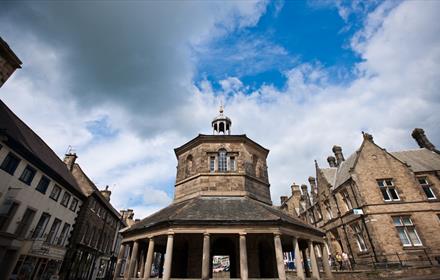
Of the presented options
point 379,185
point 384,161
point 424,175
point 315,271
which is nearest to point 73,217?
point 315,271

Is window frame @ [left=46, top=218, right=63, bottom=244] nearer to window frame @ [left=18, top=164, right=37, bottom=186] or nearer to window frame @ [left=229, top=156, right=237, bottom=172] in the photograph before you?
window frame @ [left=18, top=164, right=37, bottom=186]

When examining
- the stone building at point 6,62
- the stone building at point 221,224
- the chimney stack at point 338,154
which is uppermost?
the chimney stack at point 338,154

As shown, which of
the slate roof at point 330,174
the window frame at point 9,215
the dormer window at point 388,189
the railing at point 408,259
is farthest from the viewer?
the slate roof at point 330,174

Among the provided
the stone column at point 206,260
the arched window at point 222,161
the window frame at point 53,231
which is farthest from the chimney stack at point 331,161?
the window frame at point 53,231

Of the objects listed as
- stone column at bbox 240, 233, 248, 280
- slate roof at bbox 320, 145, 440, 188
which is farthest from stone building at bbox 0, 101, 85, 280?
slate roof at bbox 320, 145, 440, 188

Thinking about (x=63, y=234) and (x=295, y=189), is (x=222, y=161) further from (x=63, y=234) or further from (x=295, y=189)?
(x=295, y=189)

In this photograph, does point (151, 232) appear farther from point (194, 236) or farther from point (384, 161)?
point (384, 161)

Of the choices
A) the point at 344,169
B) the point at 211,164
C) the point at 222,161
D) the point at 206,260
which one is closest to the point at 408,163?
the point at 344,169

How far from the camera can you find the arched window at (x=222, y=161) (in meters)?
17.7

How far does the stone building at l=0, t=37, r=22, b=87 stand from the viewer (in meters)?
11.7

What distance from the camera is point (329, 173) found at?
3017 cm

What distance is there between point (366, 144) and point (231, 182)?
17.0 metres

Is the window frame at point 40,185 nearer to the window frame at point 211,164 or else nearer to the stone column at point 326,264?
the window frame at point 211,164

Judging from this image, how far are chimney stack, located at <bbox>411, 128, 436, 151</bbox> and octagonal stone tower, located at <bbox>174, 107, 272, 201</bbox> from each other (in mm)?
22770
